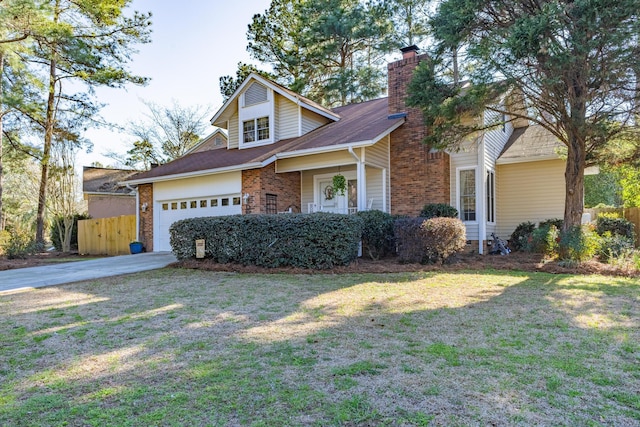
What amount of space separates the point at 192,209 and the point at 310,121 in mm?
5645

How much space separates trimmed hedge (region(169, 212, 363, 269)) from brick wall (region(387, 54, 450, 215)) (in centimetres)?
364

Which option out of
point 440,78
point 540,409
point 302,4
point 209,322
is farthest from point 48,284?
point 302,4

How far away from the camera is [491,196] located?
543 inches

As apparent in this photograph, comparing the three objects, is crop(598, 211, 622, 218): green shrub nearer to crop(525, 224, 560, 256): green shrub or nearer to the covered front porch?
crop(525, 224, 560, 256): green shrub

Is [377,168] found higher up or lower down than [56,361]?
higher up

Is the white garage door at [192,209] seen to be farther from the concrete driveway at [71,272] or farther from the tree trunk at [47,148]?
the tree trunk at [47,148]

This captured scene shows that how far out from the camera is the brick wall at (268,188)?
43.0 ft

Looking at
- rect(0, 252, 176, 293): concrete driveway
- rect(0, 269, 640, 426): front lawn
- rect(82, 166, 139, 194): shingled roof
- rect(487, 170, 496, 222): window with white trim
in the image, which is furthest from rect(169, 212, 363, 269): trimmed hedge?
rect(82, 166, 139, 194): shingled roof

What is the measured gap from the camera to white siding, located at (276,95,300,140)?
1500cm

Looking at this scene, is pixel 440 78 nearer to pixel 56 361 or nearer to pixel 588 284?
pixel 588 284

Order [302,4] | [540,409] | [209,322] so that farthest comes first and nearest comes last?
[302,4]
[209,322]
[540,409]

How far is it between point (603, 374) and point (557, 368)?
340mm

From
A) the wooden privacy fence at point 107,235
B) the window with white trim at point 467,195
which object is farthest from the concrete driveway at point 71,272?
the window with white trim at point 467,195

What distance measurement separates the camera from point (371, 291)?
278 inches
